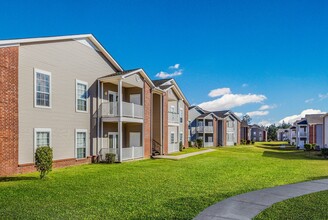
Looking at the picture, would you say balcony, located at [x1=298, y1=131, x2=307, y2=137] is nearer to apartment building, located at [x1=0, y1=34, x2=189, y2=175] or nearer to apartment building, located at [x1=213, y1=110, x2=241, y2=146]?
apartment building, located at [x1=213, y1=110, x2=241, y2=146]

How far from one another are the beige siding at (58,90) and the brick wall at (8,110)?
0.39 meters

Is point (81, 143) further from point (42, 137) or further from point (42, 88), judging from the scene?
point (42, 88)

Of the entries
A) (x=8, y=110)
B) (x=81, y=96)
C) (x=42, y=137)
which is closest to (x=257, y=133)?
(x=81, y=96)

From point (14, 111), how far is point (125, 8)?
9.35 m

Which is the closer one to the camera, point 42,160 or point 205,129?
point 42,160

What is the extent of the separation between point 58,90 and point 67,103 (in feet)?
3.43

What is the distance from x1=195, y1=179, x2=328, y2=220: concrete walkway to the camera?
6.83 m

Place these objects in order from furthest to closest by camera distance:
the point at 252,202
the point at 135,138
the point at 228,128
A: the point at 228,128
the point at 135,138
the point at 252,202

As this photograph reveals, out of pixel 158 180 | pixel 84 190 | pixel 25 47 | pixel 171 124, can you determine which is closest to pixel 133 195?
pixel 84 190

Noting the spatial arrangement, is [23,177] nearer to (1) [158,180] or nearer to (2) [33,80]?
(2) [33,80]

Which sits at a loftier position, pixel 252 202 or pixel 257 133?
pixel 252 202

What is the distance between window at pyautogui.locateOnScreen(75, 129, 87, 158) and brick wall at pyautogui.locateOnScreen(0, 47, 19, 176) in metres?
4.66

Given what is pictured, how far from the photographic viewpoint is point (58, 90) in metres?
17.3

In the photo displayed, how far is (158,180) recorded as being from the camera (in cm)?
1235
